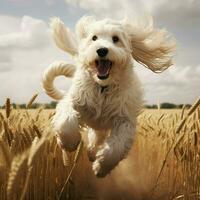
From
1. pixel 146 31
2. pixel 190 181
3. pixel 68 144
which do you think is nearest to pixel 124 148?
pixel 68 144

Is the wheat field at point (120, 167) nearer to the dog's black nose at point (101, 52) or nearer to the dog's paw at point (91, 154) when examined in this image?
the dog's paw at point (91, 154)

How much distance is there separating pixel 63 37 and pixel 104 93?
1363mm

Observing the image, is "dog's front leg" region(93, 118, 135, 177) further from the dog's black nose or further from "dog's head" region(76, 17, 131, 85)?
the dog's black nose

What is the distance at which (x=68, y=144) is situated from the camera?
4242mm

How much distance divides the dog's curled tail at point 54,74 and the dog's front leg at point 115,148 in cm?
136

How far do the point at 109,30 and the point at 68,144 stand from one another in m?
1.23

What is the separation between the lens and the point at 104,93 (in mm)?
4781

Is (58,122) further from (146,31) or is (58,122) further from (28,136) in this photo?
(146,31)

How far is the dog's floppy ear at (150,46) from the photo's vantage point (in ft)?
18.0

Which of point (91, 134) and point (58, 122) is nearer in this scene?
point (58, 122)

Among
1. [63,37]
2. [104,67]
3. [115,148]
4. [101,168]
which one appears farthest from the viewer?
[63,37]

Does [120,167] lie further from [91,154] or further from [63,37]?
[63,37]

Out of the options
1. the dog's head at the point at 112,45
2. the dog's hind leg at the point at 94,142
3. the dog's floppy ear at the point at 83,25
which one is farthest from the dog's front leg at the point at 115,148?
the dog's floppy ear at the point at 83,25

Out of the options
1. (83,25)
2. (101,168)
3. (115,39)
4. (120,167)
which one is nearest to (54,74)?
(83,25)
